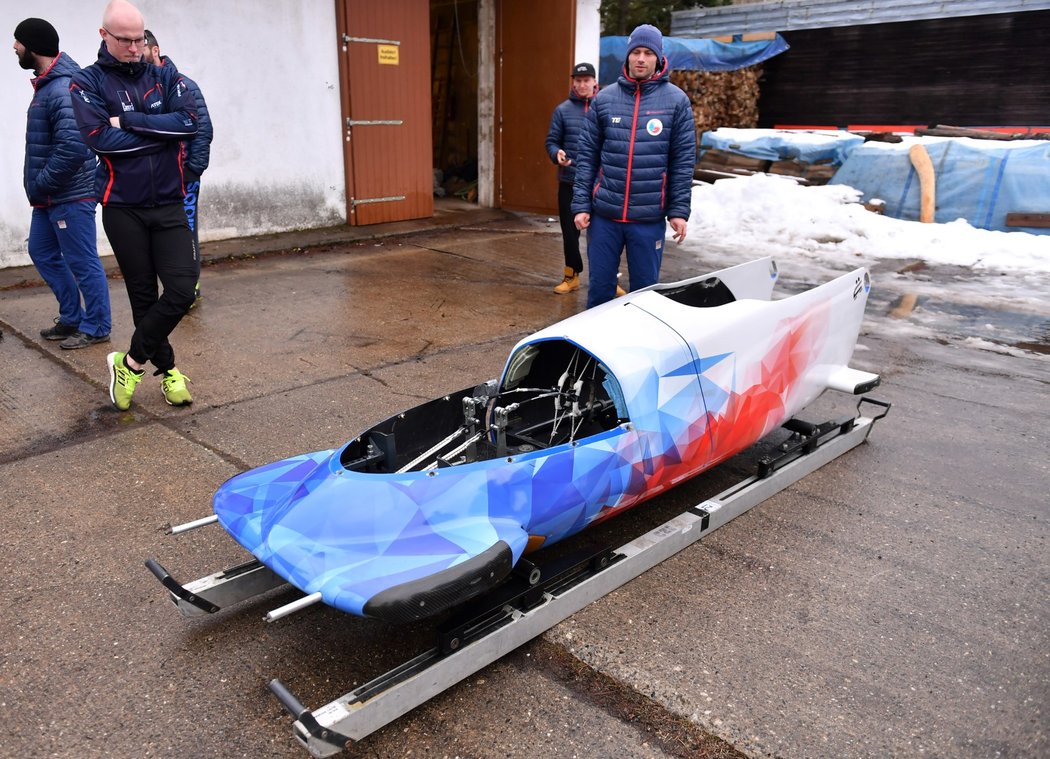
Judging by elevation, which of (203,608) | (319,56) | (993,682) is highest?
(319,56)

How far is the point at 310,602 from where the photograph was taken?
2139mm

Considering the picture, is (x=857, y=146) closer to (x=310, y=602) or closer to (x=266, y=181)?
(x=266, y=181)

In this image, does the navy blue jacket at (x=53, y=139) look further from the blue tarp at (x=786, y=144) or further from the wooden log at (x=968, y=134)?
the wooden log at (x=968, y=134)

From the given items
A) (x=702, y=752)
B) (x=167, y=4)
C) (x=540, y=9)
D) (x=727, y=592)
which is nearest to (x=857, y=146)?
(x=540, y=9)

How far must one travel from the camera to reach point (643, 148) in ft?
15.9

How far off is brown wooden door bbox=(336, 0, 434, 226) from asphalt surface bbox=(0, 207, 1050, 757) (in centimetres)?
513

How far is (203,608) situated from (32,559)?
1.02 metres

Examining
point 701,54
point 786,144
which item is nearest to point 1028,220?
point 786,144

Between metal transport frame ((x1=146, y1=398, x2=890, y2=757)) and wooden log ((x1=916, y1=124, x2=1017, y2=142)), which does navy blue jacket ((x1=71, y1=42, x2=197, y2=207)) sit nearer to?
metal transport frame ((x1=146, y1=398, x2=890, y2=757))

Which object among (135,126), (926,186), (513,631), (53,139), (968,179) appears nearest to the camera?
(513,631)

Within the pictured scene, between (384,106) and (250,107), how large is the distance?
5.90 feet

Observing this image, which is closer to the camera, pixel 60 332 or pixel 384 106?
pixel 60 332

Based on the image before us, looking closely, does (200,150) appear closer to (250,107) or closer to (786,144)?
(250,107)

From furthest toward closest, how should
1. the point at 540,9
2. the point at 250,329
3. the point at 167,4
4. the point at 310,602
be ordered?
the point at 540,9 → the point at 167,4 → the point at 250,329 → the point at 310,602
